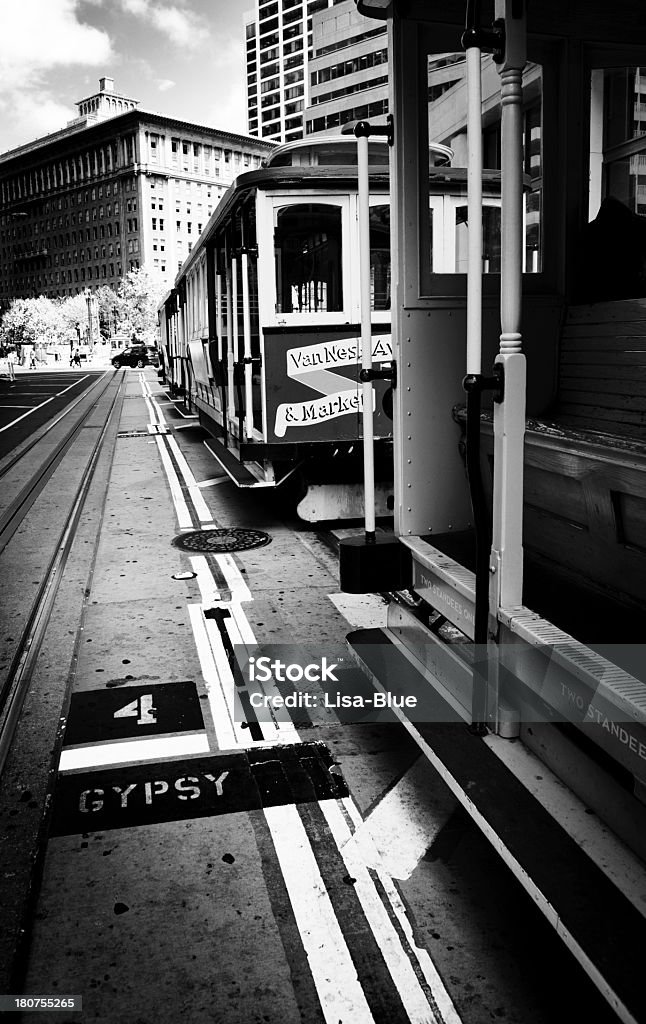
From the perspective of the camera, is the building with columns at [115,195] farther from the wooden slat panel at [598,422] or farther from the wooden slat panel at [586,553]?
the wooden slat panel at [586,553]

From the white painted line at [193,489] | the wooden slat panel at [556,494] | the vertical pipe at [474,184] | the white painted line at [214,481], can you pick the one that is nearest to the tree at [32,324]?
the white painted line at [193,489]

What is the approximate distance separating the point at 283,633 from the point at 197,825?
2221mm

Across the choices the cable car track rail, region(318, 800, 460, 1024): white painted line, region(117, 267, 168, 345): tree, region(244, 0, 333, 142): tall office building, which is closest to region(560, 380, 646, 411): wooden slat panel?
region(318, 800, 460, 1024): white painted line

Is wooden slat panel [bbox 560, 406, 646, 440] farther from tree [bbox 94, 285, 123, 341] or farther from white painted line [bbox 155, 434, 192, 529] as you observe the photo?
tree [bbox 94, 285, 123, 341]

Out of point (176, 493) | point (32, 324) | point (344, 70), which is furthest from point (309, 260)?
point (32, 324)

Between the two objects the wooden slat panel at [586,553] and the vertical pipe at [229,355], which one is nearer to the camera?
the wooden slat panel at [586,553]

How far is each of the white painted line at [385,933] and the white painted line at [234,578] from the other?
303 centimetres

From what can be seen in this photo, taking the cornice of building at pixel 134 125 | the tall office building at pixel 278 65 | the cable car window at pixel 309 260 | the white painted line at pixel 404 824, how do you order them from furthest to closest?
the tall office building at pixel 278 65, the cornice of building at pixel 134 125, the cable car window at pixel 309 260, the white painted line at pixel 404 824

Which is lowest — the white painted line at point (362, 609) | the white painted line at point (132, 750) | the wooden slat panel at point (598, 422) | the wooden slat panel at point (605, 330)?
the white painted line at point (132, 750)

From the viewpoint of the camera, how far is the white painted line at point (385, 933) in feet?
8.25

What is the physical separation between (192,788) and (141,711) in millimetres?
852

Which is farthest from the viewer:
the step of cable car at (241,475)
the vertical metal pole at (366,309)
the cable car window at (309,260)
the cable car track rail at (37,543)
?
the step of cable car at (241,475)

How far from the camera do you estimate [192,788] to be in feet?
12.5

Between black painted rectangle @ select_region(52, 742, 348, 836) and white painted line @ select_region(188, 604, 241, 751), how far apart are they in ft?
0.56
